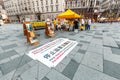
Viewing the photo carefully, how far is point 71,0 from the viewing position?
90.4 feet

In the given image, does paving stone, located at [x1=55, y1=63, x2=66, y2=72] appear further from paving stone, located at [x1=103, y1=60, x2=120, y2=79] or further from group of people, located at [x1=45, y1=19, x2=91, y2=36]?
group of people, located at [x1=45, y1=19, x2=91, y2=36]

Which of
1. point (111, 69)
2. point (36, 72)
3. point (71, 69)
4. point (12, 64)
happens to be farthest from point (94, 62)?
point (12, 64)

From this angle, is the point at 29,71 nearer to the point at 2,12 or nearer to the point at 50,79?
the point at 50,79

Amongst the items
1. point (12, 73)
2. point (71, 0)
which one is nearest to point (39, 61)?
point (12, 73)

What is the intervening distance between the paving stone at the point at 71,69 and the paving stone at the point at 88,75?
13 centimetres

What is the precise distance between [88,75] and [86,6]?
96.8 ft

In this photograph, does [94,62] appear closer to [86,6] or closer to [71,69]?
[71,69]

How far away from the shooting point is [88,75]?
2447 millimetres

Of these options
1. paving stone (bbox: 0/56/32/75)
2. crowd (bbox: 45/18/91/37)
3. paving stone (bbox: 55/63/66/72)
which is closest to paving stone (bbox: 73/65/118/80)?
paving stone (bbox: 55/63/66/72)

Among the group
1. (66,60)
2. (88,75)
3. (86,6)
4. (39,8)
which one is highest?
(39,8)

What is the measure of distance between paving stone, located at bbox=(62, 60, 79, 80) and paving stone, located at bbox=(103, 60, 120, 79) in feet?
3.38

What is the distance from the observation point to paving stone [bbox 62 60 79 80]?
249 centimetres

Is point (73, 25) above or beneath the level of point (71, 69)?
above

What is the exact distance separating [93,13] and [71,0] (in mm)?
9443
